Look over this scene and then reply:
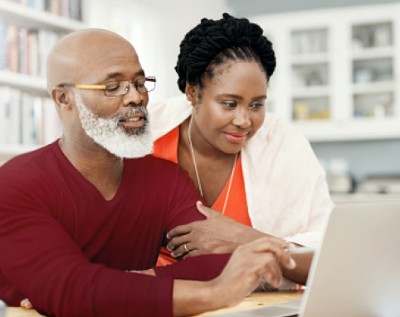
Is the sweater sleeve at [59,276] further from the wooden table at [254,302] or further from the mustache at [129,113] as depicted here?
the mustache at [129,113]

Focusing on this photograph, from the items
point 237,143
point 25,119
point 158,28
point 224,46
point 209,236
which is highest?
point 158,28

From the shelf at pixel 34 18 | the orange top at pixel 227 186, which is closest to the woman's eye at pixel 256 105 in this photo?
the orange top at pixel 227 186

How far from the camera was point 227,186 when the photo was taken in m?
1.84

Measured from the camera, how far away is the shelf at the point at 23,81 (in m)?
3.15

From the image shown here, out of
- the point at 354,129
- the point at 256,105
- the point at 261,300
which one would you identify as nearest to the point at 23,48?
the point at 256,105

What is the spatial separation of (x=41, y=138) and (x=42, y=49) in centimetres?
46

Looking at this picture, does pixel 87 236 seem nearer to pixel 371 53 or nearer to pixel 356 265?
pixel 356 265

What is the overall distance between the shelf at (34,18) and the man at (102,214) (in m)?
1.91

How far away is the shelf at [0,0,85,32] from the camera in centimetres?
321

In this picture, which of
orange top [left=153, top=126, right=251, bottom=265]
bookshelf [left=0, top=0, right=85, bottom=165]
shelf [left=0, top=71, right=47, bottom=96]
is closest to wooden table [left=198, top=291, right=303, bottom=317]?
orange top [left=153, top=126, right=251, bottom=265]

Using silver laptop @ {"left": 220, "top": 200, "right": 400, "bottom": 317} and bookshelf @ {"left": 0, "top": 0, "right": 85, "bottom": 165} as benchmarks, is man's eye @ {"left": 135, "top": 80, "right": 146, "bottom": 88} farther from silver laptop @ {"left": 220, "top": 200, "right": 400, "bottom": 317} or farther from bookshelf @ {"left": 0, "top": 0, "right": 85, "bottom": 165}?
bookshelf @ {"left": 0, "top": 0, "right": 85, "bottom": 165}

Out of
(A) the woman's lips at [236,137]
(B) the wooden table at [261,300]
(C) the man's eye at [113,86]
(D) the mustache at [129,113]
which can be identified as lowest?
(B) the wooden table at [261,300]

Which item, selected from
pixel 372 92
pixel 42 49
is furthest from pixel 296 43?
pixel 42 49

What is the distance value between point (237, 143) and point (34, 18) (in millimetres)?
2027
